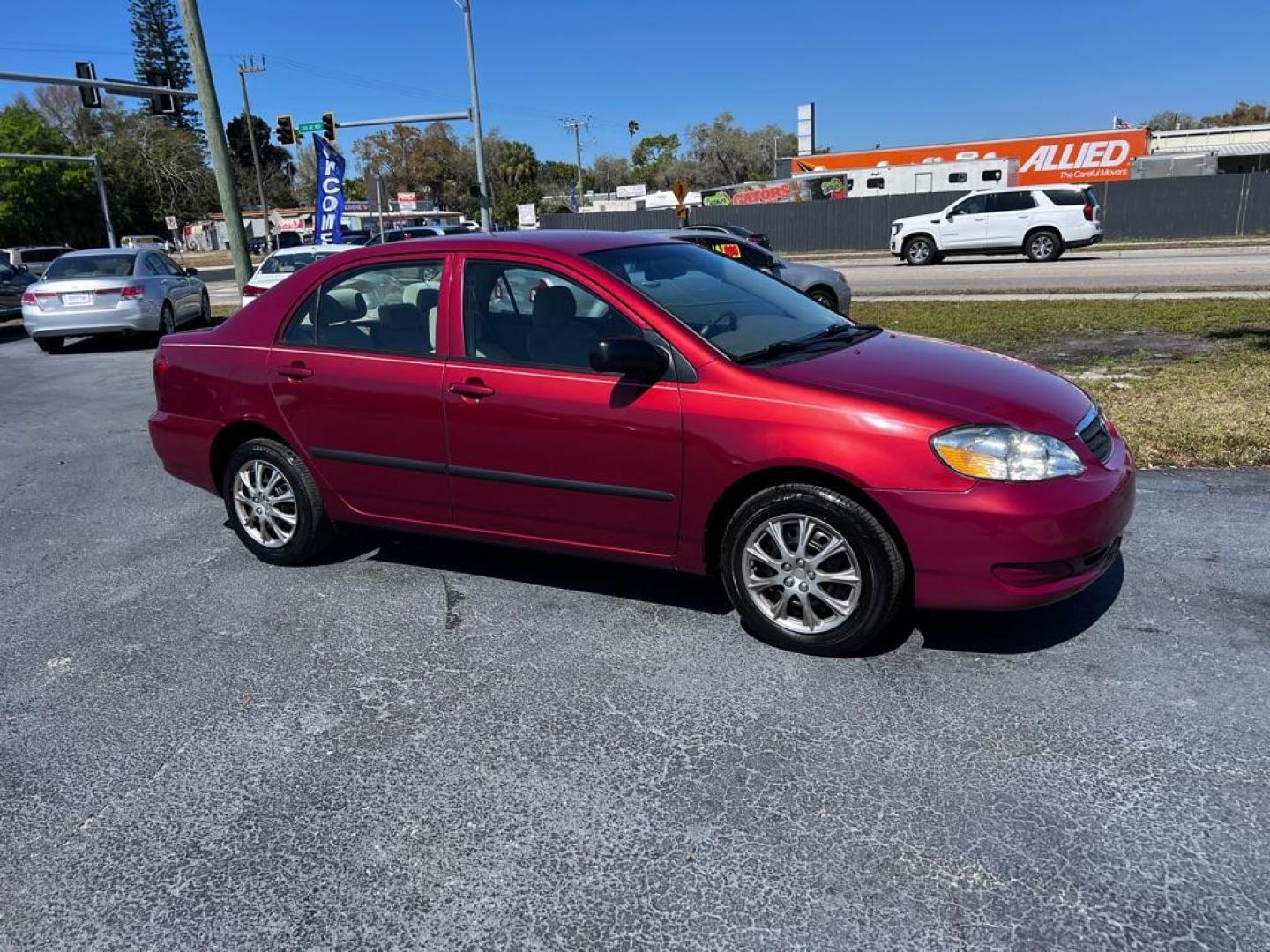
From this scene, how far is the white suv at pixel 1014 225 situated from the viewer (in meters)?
23.3

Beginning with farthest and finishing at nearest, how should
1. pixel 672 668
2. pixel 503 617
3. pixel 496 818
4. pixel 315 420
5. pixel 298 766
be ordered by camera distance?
pixel 315 420, pixel 503 617, pixel 672 668, pixel 298 766, pixel 496 818

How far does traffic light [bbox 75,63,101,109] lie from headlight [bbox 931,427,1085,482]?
1051 inches

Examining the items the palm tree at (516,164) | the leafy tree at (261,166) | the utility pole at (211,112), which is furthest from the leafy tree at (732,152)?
the utility pole at (211,112)

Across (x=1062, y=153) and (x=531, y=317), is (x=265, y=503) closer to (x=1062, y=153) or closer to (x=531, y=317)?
(x=531, y=317)

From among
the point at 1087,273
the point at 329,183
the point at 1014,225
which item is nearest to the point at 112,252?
the point at 329,183

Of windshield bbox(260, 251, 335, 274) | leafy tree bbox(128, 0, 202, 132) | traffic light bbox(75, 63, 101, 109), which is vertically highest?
leafy tree bbox(128, 0, 202, 132)

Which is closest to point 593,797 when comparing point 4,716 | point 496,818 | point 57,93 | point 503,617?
point 496,818

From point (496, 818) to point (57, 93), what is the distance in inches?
3667

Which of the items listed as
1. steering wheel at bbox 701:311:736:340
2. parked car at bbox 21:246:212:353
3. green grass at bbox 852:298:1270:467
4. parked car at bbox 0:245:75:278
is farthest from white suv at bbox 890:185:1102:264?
parked car at bbox 0:245:75:278

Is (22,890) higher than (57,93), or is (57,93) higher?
(57,93)

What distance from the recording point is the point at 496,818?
2.88 meters

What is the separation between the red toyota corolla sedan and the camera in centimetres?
348

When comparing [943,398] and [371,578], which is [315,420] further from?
[943,398]

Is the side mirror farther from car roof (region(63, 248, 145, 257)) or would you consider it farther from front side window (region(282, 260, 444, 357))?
car roof (region(63, 248, 145, 257))
